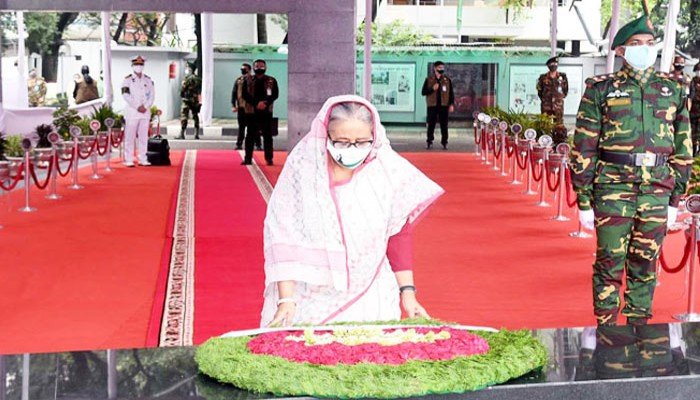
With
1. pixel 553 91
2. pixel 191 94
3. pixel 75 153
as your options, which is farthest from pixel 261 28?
pixel 75 153

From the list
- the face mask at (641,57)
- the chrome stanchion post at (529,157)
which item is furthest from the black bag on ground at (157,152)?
the face mask at (641,57)

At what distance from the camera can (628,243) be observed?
575 cm

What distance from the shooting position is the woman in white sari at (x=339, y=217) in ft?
11.6

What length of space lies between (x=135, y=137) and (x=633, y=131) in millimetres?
12443

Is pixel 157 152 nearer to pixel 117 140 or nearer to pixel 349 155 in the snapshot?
pixel 117 140

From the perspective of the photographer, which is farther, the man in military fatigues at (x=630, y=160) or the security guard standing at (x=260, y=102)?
the security guard standing at (x=260, y=102)

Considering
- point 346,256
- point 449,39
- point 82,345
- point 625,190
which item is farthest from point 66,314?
point 449,39

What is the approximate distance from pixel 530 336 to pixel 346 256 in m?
0.88

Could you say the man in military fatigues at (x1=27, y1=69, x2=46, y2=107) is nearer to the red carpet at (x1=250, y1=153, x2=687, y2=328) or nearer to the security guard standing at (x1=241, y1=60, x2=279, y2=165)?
the security guard standing at (x1=241, y1=60, x2=279, y2=165)

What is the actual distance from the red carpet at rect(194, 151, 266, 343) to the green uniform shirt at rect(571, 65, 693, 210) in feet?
6.78

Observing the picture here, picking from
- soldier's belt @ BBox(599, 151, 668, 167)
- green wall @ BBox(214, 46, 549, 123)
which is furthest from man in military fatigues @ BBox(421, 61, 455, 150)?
soldier's belt @ BBox(599, 151, 668, 167)

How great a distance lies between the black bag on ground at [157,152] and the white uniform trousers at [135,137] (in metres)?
0.09

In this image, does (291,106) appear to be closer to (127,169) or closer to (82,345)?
(127,169)

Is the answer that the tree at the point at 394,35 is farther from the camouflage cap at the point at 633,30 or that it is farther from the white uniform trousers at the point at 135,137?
the camouflage cap at the point at 633,30
